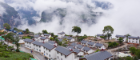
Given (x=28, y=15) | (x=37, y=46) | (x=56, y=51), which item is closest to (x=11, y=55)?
(x=56, y=51)

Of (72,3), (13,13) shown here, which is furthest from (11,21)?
(72,3)

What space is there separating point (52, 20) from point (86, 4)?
213ft

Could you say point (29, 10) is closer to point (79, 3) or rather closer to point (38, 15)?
point (38, 15)

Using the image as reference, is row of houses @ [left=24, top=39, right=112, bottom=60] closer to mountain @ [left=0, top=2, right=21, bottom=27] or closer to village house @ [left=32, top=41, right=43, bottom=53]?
village house @ [left=32, top=41, right=43, bottom=53]

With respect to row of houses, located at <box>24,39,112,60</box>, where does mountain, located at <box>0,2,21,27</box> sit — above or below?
above

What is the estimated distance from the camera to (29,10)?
479 ft

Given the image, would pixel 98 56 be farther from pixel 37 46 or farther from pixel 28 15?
pixel 28 15

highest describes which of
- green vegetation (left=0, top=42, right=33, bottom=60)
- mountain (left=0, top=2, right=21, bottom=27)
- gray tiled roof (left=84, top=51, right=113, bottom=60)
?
mountain (left=0, top=2, right=21, bottom=27)

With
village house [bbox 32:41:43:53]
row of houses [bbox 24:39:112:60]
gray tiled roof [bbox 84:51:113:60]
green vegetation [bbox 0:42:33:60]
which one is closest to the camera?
gray tiled roof [bbox 84:51:113:60]

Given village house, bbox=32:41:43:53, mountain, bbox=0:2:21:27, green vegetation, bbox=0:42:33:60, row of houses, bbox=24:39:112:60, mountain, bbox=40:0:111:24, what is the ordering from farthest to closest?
mountain, bbox=40:0:111:24 → mountain, bbox=0:2:21:27 → village house, bbox=32:41:43:53 → row of houses, bbox=24:39:112:60 → green vegetation, bbox=0:42:33:60

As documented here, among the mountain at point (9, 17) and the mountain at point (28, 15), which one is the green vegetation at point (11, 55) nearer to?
the mountain at point (9, 17)

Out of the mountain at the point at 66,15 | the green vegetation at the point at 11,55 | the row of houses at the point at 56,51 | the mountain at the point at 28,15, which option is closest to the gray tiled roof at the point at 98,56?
the row of houses at the point at 56,51

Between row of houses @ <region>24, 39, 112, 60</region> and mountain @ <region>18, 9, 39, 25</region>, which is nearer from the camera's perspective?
row of houses @ <region>24, 39, 112, 60</region>

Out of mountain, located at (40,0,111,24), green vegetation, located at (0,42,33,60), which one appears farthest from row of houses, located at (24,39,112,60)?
mountain, located at (40,0,111,24)
